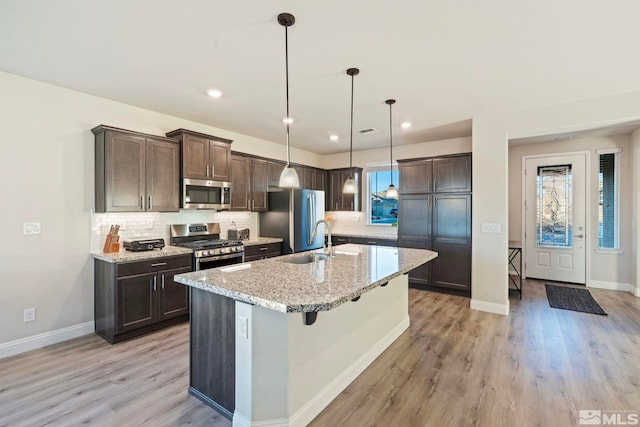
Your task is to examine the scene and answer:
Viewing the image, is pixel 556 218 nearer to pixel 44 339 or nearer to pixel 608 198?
pixel 608 198

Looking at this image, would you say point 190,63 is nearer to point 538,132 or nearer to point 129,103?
point 129,103

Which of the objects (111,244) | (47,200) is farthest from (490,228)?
(47,200)

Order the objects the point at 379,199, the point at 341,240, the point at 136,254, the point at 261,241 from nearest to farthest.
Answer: the point at 136,254 → the point at 261,241 → the point at 341,240 → the point at 379,199

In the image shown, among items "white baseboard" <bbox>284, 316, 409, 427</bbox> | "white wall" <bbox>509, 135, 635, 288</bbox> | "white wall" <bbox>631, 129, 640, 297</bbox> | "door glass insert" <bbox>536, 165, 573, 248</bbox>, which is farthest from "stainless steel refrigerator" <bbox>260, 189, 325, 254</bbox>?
"white wall" <bbox>631, 129, 640, 297</bbox>

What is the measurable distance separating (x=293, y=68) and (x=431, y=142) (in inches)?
145

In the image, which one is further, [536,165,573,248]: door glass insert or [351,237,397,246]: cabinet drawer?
[351,237,397,246]: cabinet drawer

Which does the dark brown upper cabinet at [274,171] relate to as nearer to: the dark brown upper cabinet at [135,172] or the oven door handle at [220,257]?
the oven door handle at [220,257]

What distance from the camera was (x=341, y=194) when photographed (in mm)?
6422

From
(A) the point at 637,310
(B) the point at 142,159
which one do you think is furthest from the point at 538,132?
(B) the point at 142,159

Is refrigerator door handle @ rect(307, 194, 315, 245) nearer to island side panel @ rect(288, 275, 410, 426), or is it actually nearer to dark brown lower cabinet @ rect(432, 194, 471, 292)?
dark brown lower cabinet @ rect(432, 194, 471, 292)

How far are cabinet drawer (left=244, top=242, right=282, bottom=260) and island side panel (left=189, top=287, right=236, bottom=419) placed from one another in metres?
2.21

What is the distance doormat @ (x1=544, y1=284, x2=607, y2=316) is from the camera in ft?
13.5

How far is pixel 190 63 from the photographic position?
8.77 feet

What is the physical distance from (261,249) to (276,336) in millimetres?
2875
